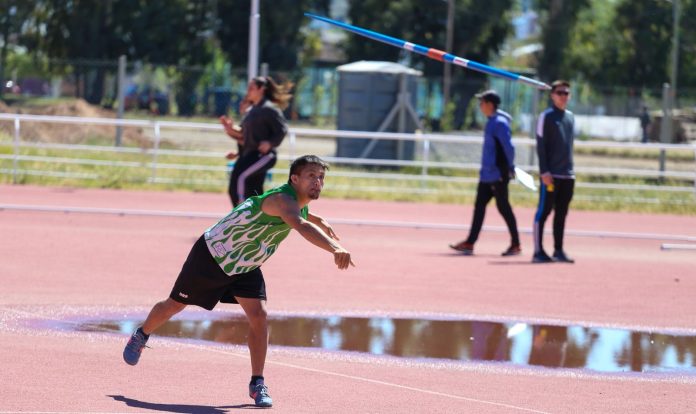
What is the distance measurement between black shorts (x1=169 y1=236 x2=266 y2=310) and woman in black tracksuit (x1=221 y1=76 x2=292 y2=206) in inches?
A: 218

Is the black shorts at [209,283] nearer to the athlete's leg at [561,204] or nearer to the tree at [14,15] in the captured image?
the athlete's leg at [561,204]

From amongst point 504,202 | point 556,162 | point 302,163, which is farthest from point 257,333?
point 504,202

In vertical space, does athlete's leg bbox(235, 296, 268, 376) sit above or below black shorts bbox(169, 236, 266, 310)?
below

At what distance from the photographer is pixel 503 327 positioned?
9.49m

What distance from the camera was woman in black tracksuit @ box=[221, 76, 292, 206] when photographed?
12.4 meters

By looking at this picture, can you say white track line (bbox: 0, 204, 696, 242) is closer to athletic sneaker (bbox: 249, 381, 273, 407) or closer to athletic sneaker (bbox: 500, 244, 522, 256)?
athletic sneaker (bbox: 500, 244, 522, 256)

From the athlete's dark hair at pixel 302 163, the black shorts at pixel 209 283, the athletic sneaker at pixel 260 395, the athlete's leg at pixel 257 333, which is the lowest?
the athletic sneaker at pixel 260 395

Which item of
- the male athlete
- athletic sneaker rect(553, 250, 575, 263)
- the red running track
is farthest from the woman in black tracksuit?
the male athlete

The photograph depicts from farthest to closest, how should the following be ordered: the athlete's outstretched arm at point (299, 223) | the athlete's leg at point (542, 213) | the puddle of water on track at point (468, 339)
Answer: the athlete's leg at point (542, 213)
the puddle of water on track at point (468, 339)
the athlete's outstretched arm at point (299, 223)

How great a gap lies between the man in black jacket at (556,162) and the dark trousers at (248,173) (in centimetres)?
277

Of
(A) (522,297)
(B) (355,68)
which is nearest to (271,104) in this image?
(A) (522,297)

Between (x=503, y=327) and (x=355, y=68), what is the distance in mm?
17196

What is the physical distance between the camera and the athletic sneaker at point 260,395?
6.48m

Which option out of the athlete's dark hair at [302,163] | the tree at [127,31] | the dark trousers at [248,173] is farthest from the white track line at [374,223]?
the tree at [127,31]
